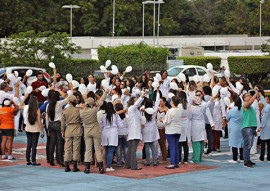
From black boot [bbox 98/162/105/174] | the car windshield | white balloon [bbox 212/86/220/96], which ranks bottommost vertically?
black boot [bbox 98/162/105/174]

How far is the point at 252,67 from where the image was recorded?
51.6 meters

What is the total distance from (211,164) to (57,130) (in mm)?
3807

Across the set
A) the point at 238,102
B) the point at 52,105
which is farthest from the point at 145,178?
the point at 238,102

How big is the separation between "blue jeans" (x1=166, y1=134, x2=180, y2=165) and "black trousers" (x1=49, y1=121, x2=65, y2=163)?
2496 millimetres

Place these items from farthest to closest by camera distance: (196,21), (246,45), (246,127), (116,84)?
(196,21) < (246,45) < (116,84) < (246,127)

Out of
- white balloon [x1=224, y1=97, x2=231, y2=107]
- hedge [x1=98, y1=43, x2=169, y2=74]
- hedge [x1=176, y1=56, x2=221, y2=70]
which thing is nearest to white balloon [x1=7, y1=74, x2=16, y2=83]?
white balloon [x1=224, y1=97, x2=231, y2=107]

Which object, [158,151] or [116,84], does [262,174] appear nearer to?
[158,151]

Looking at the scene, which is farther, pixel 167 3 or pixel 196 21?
pixel 196 21

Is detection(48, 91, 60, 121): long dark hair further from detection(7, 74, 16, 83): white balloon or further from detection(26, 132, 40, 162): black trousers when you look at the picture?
detection(7, 74, 16, 83): white balloon

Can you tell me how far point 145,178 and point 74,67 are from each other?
2915 centimetres

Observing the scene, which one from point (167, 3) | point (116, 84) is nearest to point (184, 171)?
point (116, 84)

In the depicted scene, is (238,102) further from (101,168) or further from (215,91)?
(101,168)

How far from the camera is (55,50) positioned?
147ft

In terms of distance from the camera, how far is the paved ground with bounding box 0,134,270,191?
1683cm
